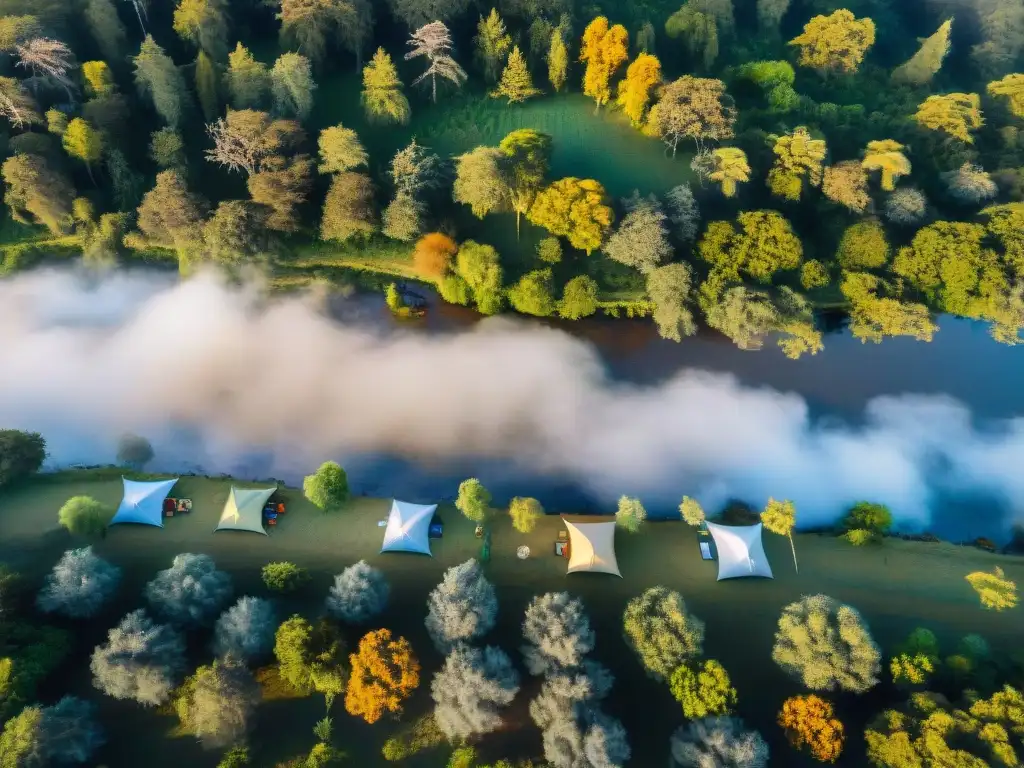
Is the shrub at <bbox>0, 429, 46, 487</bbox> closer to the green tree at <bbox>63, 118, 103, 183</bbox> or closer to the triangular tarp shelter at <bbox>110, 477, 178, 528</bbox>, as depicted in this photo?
the triangular tarp shelter at <bbox>110, 477, 178, 528</bbox>

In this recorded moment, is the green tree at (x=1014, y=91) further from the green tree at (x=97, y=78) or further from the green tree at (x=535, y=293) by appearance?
the green tree at (x=97, y=78)

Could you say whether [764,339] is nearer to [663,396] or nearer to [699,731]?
[663,396]

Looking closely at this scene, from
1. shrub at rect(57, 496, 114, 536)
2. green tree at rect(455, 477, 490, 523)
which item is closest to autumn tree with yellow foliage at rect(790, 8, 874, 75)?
green tree at rect(455, 477, 490, 523)

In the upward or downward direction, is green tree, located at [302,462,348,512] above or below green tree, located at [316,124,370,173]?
below

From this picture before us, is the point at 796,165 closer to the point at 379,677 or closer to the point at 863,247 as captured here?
the point at 863,247

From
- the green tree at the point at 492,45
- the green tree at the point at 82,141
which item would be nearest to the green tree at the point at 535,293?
the green tree at the point at 492,45

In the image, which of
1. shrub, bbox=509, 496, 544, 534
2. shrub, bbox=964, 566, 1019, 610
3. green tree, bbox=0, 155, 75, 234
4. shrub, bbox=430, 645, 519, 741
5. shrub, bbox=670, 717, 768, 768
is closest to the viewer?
shrub, bbox=670, 717, 768, 768
